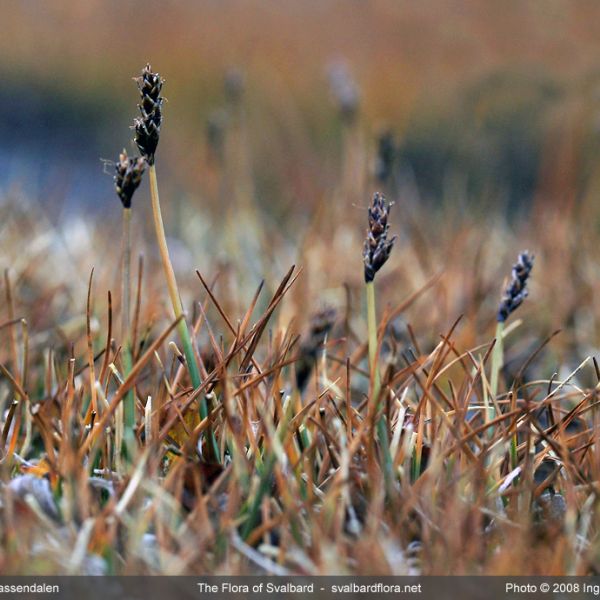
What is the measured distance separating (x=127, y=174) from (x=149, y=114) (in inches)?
3.6

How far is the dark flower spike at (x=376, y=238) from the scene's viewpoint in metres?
1.10

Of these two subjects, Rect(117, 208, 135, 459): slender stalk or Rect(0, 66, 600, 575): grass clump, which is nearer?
Rect(0, 66, 600, 575): grass clump

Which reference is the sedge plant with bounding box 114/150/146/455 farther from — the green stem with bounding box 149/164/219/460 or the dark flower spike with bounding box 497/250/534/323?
the dark flower spike with bounding box 497/250/534/323

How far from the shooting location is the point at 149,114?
117cm

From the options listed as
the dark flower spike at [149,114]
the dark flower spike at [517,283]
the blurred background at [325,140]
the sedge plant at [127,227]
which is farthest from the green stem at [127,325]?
the blurred background at [325,140]

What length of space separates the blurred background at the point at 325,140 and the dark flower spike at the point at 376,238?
37.1 inches


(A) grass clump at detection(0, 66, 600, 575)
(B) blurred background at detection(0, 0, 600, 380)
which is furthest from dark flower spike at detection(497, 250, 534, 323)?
(B) blurred background at detection(0, 0, 600, 380)

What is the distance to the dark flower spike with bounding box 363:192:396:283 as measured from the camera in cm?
110

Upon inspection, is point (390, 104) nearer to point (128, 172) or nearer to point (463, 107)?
point (463, 107)

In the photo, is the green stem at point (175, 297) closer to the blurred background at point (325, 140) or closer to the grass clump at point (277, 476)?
the grass clump at point (277, 476)

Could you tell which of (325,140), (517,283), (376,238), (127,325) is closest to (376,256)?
(376,238)

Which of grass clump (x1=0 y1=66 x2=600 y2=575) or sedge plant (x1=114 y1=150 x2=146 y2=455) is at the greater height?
sedge plant (x1=114 y1=150 x2=146 y2=455)

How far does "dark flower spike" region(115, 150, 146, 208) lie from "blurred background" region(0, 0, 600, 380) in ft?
3.44

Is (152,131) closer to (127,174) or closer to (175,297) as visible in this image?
(127,174)
